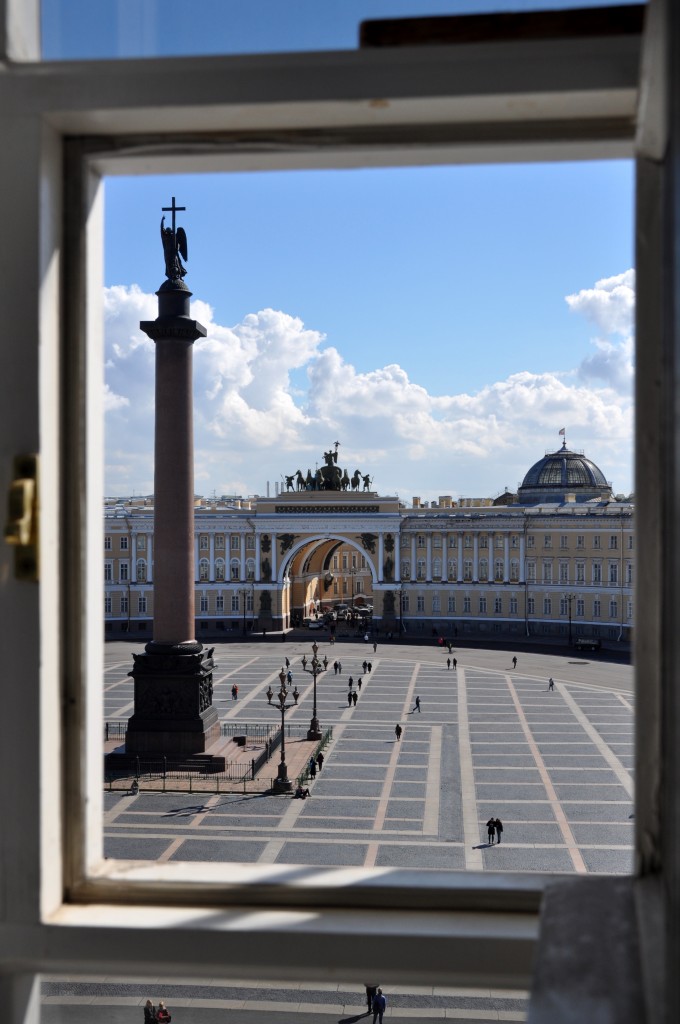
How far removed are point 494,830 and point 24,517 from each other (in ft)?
46.0

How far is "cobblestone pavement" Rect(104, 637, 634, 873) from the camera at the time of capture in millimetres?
13805

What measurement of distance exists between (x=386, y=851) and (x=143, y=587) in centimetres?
3629

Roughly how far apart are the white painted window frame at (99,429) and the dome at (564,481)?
5838 cm

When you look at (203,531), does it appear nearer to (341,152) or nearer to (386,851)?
(386,851)

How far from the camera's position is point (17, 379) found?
1.45 m

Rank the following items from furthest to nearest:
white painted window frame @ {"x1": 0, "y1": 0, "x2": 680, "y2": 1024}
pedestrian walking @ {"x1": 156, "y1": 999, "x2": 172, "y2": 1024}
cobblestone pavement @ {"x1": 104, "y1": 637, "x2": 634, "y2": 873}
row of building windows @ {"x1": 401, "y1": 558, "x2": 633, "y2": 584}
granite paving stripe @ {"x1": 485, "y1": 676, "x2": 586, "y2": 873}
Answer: row of building windows @ {"x1": 401, "y1": 558, "x2": 633, "y2": 584}
cobblestone pavement @ {"x1": 104, "y1": 637, "x2": 634, "y2": 873}
granite paving stripe @ {"x1": 485, "y1": 676, "x2": 586, "y2": 873}
pedestrian walking @ {"x1": 156, "y1": 999, "x2": 172, "y2": 1024}
white painted window frame @ {"x1": 0, "y1": 0, "x2": 680, "y2": 1024}

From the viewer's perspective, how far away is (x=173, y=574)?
18.4m

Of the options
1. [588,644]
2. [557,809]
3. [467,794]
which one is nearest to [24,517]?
[557,809]

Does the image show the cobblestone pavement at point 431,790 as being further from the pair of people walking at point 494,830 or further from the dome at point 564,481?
the dome at point 564,481

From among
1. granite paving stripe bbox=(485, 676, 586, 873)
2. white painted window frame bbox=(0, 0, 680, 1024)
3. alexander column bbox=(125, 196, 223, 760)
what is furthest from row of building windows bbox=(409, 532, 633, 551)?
white painted window frame bbox=(0, 0, 680, 1024)

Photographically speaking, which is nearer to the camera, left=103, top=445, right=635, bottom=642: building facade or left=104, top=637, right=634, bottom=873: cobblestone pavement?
left=104, top=637, right=634, bottom=873: cobblestone pavement

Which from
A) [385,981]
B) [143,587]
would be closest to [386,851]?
[385,981]

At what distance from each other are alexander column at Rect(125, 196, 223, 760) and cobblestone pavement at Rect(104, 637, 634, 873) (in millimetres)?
1993

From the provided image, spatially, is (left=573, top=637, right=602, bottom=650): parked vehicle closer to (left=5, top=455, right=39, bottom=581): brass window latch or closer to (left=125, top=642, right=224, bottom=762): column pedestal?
(left=125, top=642, right=224, bottom=762): column pedestal
